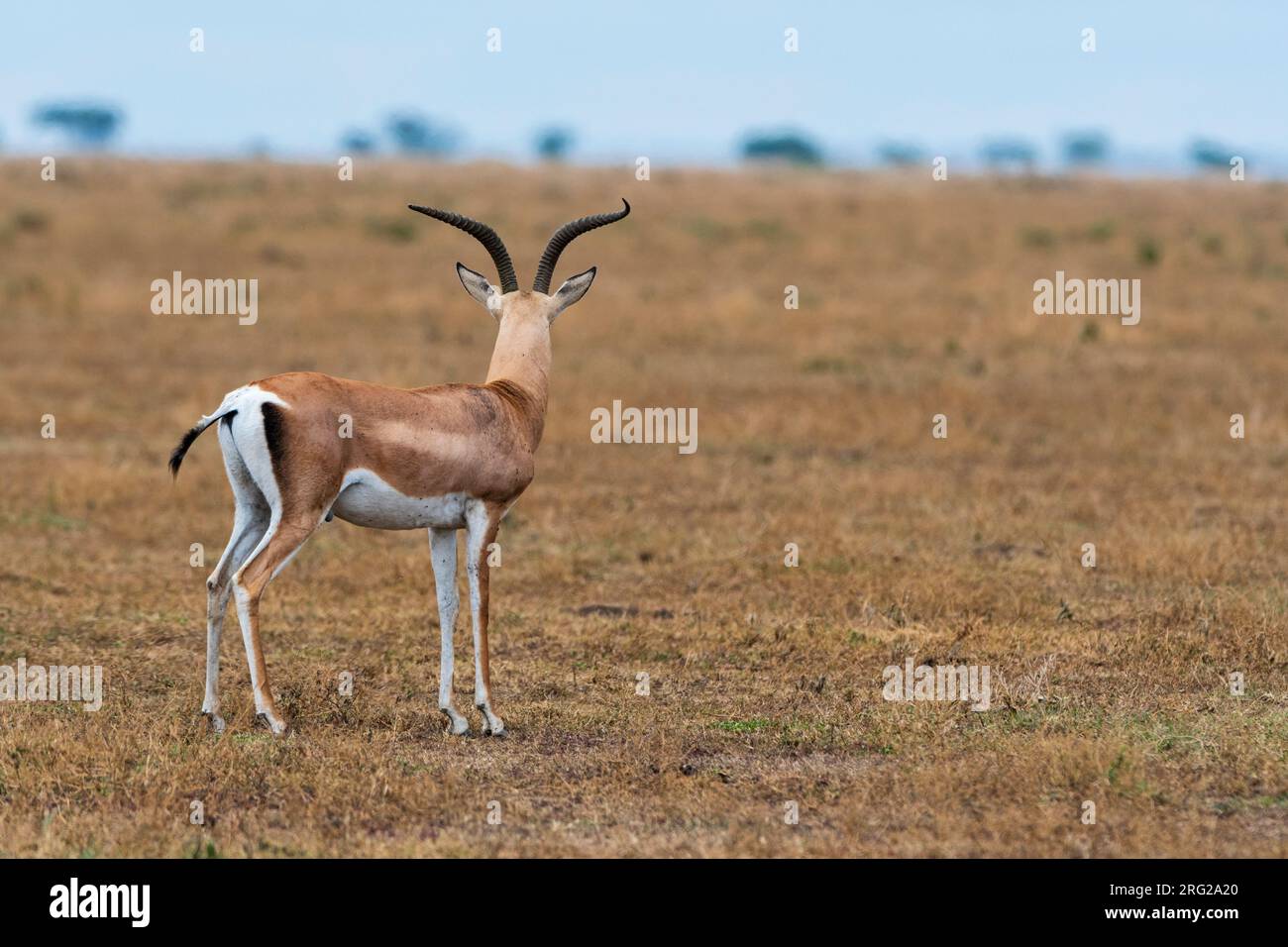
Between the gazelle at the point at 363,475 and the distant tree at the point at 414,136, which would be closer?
the gazelle at the point at 363,475

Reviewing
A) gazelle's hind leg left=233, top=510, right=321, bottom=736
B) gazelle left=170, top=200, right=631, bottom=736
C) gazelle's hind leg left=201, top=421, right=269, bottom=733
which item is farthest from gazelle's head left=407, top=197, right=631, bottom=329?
gazelle's hind leg left=233, top=510, right=321, bottom=736

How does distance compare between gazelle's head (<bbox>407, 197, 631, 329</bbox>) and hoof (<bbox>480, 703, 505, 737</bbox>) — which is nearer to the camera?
hoof (<bbox>480, 703, 505, 737</bbox>)

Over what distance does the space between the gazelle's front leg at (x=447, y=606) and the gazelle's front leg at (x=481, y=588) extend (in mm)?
116

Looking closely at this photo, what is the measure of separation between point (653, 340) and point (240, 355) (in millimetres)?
4945

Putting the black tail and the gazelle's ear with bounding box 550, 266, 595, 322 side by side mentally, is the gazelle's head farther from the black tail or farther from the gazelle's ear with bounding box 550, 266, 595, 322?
the black tail

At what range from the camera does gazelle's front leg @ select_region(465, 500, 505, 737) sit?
300 inches

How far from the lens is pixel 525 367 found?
8414 mm

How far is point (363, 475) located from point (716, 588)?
3.62 m

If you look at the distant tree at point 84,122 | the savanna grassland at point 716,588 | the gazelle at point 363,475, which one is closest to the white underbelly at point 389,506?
the gazelle at point 363,475

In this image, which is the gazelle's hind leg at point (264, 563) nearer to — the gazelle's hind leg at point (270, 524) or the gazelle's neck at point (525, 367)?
the gazelle's hind leg at point (270, 524)

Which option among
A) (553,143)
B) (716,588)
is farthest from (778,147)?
(716,588)

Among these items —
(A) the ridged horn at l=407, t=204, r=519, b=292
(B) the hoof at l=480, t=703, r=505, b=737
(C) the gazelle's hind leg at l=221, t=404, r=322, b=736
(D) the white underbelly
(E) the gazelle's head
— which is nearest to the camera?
(C) the gazelle's hind leg at l=221, t=404, r=322, b=736

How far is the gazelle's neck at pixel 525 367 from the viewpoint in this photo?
8258mm

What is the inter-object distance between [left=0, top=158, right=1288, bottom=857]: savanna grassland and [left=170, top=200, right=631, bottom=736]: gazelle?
1.80 ft
